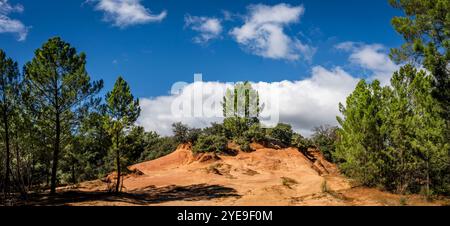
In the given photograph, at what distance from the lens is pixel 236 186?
92.5 ft

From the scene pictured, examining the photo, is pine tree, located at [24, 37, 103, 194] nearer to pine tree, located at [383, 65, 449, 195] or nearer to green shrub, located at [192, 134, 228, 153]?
pine tree, located at [383, 65, 449, 195]

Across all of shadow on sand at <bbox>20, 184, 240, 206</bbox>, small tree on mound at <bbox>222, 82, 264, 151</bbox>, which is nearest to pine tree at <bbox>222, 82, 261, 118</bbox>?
small tree on mound at <bbox>222, 82, 264, 151</bbox>

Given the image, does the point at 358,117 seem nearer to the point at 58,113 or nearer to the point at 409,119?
the point at 409,119

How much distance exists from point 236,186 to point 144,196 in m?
8.24

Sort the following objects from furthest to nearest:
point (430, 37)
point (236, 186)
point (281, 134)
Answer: point (281, 134), point (236, 186), point (430, 37)

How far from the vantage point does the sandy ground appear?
19.0 metres

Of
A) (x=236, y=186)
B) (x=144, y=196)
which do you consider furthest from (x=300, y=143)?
(x=144, y=196)

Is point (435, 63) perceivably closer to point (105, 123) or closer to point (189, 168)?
point (105, 123)

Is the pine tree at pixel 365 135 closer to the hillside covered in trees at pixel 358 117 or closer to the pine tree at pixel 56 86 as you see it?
the hillside covered in trees at pixel 358 117

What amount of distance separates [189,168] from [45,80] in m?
22.6

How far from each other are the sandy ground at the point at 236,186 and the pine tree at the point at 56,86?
15.9 ft

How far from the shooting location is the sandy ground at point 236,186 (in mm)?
18984

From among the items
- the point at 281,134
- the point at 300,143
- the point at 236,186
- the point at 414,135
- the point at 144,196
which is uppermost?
the point at 281,134
